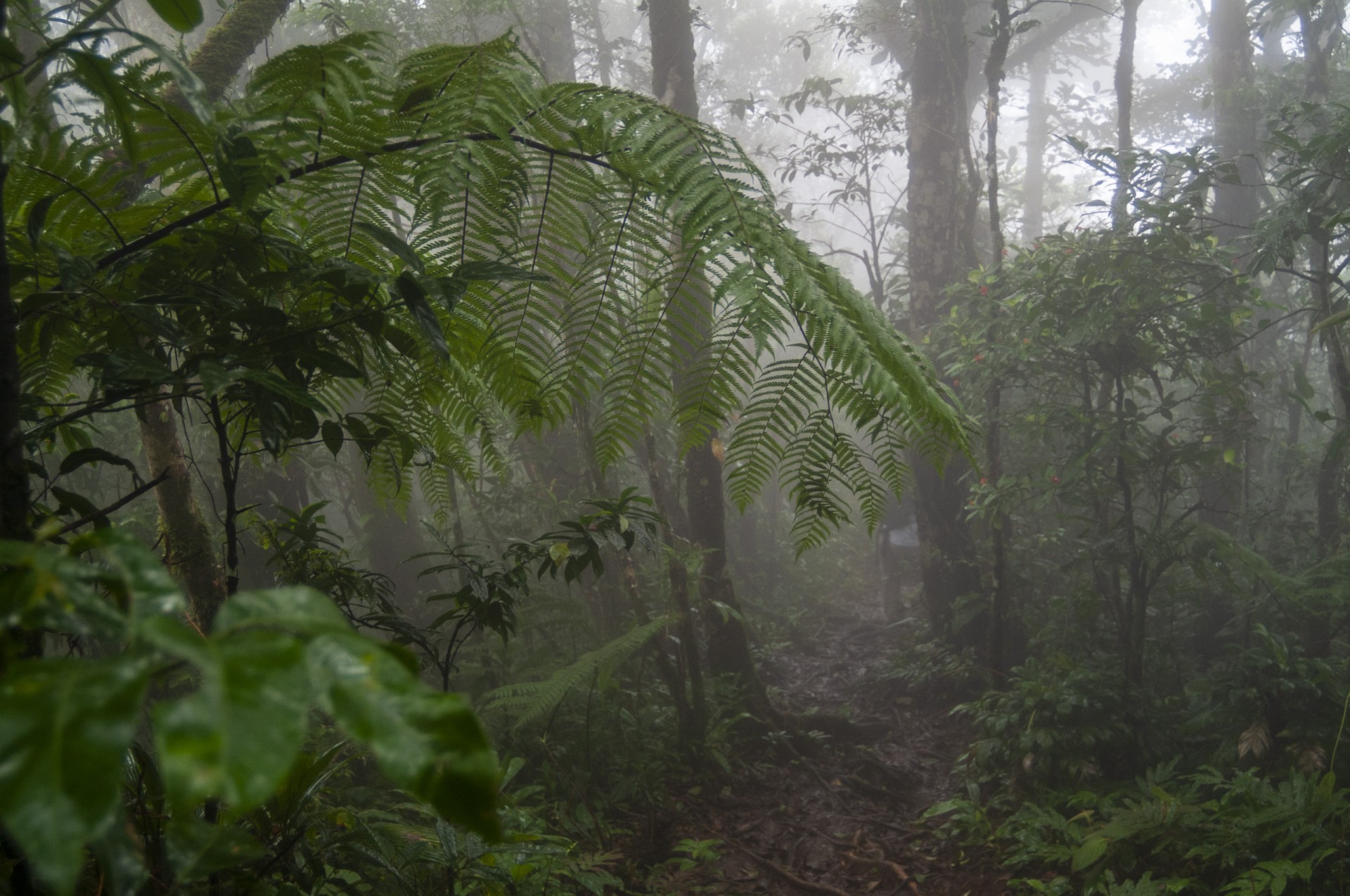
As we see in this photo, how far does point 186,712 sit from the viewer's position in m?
0.35

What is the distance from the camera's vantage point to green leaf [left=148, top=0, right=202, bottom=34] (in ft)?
2.63

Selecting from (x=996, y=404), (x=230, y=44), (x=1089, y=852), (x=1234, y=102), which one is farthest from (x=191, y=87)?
(x=1234, y=102)

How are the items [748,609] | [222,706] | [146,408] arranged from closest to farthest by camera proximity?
1. [222,706]
2. [146,408]
3. [748,609]

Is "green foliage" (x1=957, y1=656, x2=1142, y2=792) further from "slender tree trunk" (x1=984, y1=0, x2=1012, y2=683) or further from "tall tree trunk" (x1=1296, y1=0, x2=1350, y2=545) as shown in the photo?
"tall tree trunk" (x1=1296, y1=0, x2=1350, y2=545)

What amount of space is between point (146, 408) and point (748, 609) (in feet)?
21.1

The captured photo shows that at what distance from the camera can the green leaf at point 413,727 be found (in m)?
0.38

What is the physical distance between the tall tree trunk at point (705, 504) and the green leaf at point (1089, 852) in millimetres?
2330

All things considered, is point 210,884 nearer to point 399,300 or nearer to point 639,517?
point 399,300

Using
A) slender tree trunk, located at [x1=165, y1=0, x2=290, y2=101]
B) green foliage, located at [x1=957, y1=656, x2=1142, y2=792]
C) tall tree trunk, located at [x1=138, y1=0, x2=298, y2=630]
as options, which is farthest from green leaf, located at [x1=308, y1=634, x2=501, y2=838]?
green foliage, located at [x1=957, y1=656, x2=1142, y2=792]

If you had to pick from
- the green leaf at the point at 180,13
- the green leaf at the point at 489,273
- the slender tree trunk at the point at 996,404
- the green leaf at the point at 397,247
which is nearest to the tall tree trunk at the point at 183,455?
the green leaf at the point at 397,247

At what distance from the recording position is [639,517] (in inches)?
79.3

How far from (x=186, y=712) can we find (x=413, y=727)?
10cm

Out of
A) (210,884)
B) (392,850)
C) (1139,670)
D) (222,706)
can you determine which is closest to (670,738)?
(1139,670)

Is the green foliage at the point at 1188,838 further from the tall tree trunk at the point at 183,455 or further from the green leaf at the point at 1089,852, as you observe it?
the tall tree trunk at the point at 183,455
